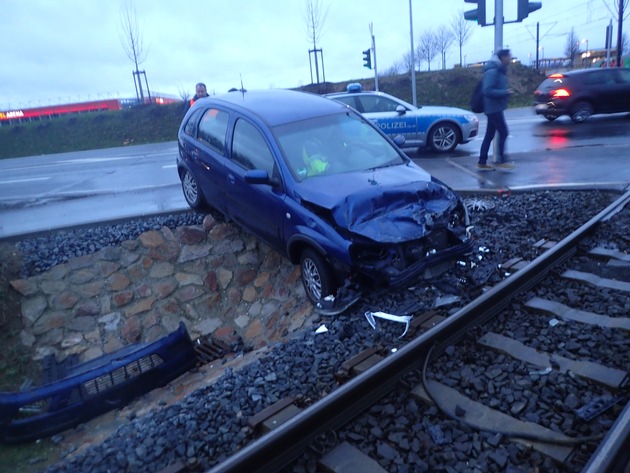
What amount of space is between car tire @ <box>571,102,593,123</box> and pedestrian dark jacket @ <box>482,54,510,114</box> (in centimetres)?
857

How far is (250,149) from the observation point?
629 cm

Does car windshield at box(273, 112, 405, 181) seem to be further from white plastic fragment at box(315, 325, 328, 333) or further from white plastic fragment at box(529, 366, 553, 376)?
white plastic fragment at box(529, 366, 553, 376)

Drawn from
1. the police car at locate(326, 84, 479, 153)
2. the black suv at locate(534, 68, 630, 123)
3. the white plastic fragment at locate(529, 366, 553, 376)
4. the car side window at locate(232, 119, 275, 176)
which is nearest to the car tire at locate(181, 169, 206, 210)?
the car side window at locate(232, 119, 275, 176)

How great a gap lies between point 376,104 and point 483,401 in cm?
1114

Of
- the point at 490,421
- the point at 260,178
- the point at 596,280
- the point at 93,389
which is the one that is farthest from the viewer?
the point at 260,178

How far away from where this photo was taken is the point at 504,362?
149 inches

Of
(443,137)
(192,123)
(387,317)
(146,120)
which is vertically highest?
(192,123)

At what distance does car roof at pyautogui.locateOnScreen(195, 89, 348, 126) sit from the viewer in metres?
6.30

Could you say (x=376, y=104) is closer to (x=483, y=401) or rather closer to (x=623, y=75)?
(x=623, y=75)

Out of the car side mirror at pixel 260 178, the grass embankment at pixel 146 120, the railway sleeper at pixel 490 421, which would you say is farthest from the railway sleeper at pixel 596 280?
the grass embankment at pixel 146 120

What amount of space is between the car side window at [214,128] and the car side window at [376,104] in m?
6.90

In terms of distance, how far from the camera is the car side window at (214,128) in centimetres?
686

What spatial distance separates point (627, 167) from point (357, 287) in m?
6.87

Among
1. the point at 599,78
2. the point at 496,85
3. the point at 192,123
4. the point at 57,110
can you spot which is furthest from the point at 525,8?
the point at 57,110
